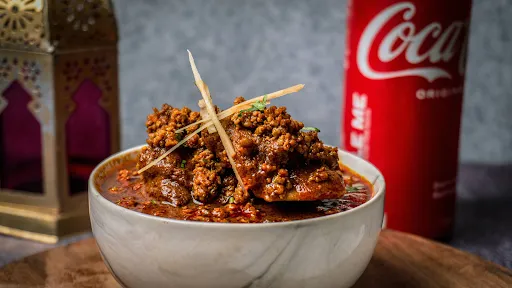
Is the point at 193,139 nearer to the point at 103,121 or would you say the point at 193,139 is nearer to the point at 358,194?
the point at 358,194

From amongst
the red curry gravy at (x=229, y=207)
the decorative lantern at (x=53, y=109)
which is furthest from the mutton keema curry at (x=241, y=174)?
the decorative lantern at (x=53, y=109)

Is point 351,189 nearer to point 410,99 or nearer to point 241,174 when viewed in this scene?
point 241,174

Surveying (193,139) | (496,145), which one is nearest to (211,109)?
(193,139)

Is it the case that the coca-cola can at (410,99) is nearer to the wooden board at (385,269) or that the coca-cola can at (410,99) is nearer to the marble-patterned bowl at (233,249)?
the wooden board at (385,269)

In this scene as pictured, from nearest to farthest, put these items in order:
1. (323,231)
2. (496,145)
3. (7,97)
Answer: (323,231)
(7,97)
(496,145)

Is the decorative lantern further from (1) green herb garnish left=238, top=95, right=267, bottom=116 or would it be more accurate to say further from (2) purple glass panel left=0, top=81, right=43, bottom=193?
(1) green herb garnish left=238, top=95, right=267, bottom=116

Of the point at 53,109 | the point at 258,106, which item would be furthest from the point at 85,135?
the point at 258,106

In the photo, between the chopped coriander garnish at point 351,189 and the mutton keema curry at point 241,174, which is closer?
the mutton keema curry at point 241,174

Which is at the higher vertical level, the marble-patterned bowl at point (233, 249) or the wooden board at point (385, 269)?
the marble-patterned bowl at point (233, 249)
